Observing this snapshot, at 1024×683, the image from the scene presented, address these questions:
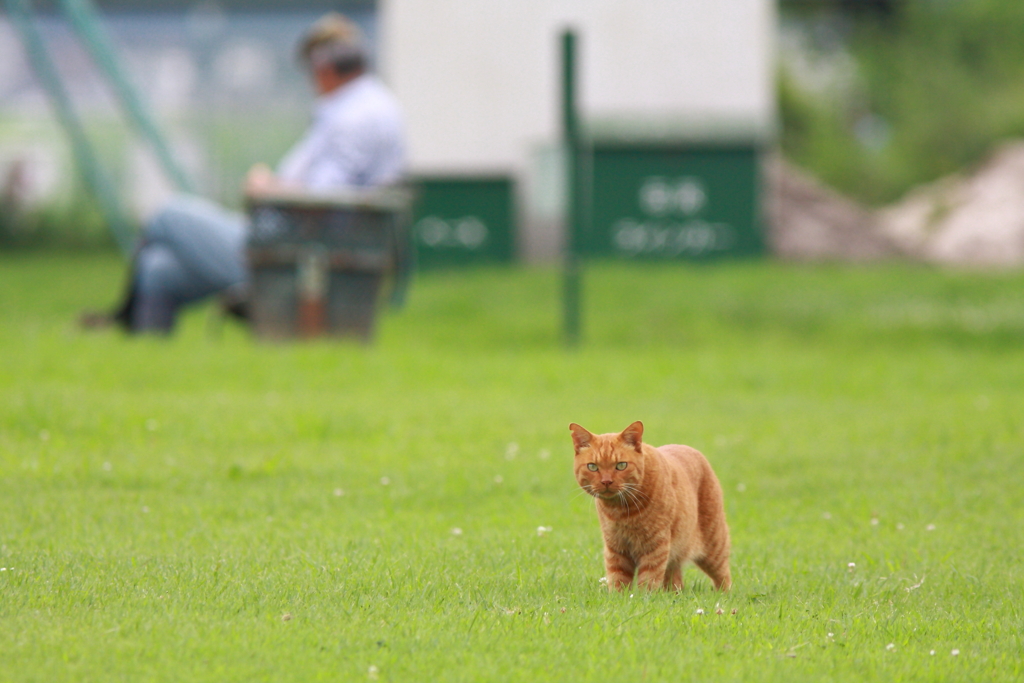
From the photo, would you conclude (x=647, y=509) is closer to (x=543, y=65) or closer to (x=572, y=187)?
(x=572, y=187)

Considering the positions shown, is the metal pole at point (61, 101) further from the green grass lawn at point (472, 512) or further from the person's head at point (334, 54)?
the person's head at point (334, 54)

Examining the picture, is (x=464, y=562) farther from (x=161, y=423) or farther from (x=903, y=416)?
(x=903, y=416)

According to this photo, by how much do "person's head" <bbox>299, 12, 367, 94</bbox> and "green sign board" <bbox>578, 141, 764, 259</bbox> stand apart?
28.6ft

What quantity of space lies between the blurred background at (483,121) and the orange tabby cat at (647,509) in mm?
13854

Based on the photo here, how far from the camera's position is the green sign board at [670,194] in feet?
58.1

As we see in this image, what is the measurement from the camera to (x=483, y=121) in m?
18.9

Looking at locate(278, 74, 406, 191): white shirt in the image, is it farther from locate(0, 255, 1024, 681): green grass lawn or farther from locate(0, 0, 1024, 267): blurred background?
locate(0, 0, 1024, 267): blurred background

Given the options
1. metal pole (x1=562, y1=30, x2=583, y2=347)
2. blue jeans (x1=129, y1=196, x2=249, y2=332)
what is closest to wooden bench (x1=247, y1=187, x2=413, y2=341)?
blue jeans (x1=129, y1=196, x2=249, y2=332)

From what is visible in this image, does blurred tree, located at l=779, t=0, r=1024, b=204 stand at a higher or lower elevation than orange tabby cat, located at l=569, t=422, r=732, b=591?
higher

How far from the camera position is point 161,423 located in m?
6.45

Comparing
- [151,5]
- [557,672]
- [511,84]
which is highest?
[151,5]

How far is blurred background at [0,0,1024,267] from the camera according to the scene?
17828 millimetres

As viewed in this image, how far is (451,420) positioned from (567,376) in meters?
2.02

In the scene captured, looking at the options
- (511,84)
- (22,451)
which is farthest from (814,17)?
(22,451)
